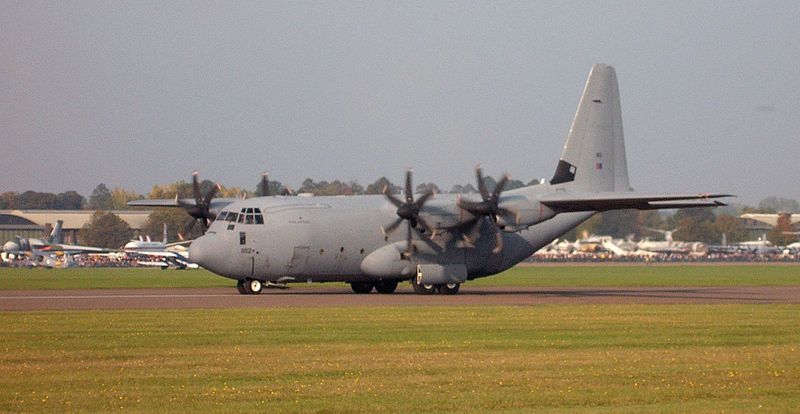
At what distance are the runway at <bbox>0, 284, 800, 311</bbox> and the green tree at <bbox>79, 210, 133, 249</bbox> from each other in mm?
102140

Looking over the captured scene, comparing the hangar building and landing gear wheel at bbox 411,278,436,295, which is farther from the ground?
the hangar building

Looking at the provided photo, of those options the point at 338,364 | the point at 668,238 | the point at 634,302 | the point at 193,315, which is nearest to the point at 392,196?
the point at 634,302

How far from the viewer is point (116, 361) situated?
70.2 ft

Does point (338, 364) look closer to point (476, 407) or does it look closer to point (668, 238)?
point (476, 407)

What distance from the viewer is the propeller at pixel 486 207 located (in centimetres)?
4541

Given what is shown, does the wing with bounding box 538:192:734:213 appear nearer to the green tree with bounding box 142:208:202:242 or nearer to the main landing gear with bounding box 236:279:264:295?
the main landing gear with bounding box 236:279:264:295

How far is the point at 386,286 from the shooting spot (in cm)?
4975

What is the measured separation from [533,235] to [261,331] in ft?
80.3

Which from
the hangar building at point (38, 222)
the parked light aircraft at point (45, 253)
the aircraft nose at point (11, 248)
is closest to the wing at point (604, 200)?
the parked light aircraft at point (45, 253)

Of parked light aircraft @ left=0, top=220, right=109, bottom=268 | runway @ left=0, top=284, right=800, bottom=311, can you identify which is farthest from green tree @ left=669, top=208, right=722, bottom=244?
runway @ left=0, top=284, right=800, bottom=311

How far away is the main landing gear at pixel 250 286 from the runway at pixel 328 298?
1.48 feet

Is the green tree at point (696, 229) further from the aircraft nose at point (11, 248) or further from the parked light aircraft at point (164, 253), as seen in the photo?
the aircraft nose at point (11, 248)

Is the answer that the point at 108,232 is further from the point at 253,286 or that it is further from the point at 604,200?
the point at 604,200

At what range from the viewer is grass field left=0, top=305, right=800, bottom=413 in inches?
667
